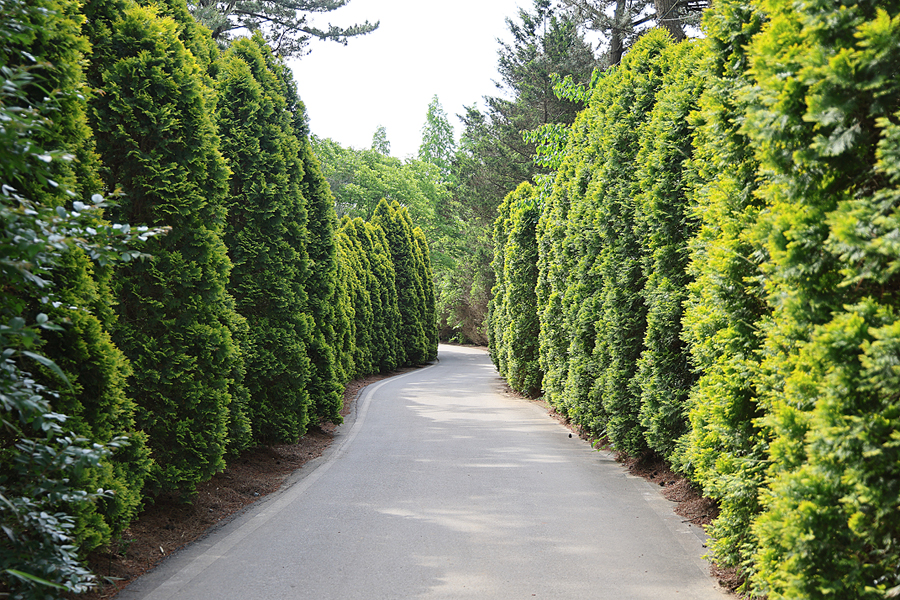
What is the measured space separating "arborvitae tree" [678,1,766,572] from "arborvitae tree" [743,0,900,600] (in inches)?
27.0

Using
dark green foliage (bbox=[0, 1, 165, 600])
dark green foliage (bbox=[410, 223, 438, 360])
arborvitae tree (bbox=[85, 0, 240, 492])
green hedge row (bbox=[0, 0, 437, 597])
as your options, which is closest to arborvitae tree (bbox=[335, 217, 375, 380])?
dark green foliage (bbox=[410, 223, 438, 360])

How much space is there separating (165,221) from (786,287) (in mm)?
5168

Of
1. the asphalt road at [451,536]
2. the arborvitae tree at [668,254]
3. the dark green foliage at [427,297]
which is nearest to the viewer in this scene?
the asphalt road at [451,536]

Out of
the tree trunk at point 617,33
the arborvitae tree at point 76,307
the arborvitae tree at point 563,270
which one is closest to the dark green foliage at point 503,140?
the tree trunk at point 617,33

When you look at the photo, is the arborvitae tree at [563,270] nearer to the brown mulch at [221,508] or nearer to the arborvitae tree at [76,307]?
the brown mulch at [221,508]

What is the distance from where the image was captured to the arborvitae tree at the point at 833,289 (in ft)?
8.70

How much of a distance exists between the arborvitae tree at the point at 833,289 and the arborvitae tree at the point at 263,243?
280 inches

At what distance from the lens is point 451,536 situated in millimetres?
5566

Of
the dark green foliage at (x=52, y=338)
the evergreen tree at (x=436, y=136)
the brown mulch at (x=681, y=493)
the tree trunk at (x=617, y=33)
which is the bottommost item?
the brown mulch at (x=681, y=493)

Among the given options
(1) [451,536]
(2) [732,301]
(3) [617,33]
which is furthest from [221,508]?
(3) [617,33]

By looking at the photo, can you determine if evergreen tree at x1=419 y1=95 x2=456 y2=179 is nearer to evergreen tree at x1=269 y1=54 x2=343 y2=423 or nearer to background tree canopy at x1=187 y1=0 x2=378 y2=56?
background tree canopy at x1=187 y1=0 x2=378 y2=56

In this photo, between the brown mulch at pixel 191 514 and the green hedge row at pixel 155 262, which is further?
the brown mulch at pixel 191 514

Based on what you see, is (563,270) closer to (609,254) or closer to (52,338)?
(609,254)

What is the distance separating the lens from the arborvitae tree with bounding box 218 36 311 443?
29.4 feet
